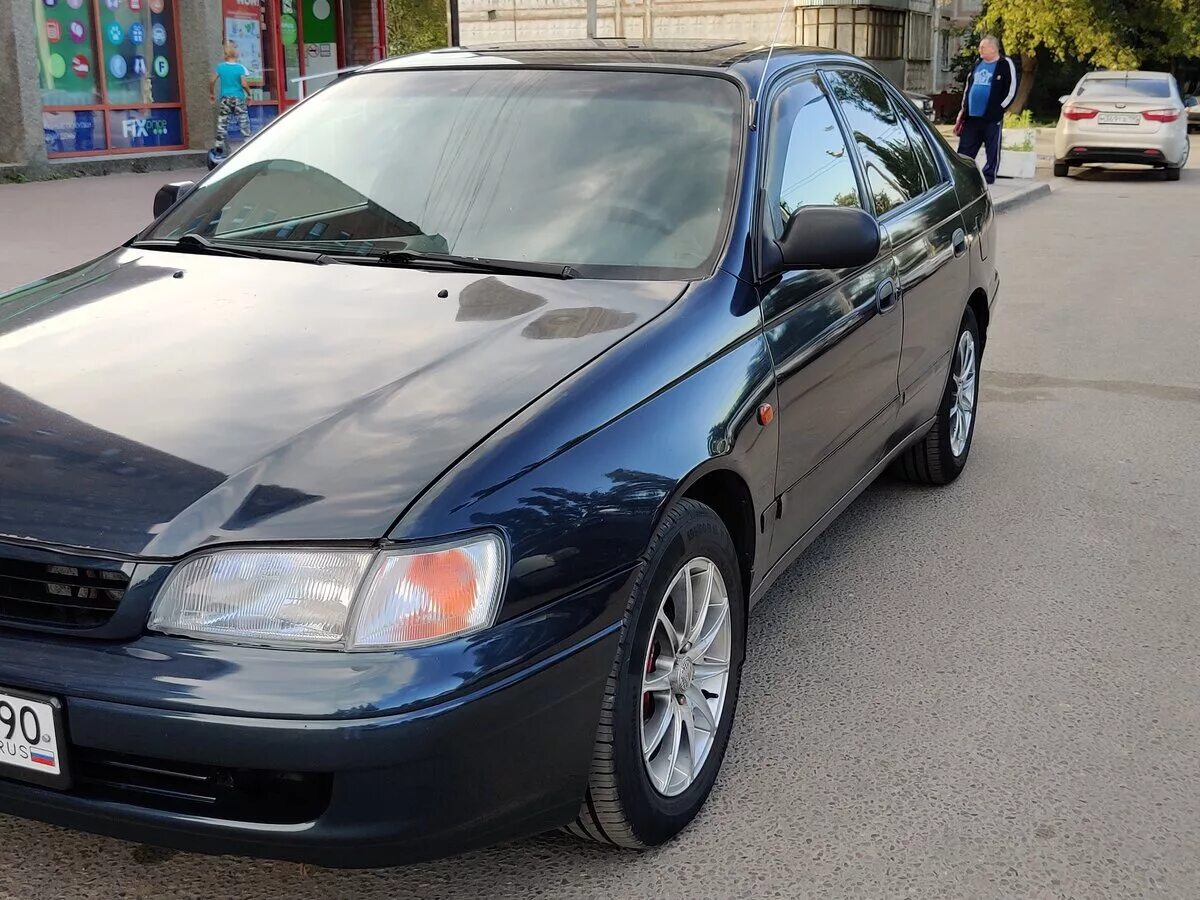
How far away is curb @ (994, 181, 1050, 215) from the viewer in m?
16.2

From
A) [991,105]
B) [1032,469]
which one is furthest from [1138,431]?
[991,105]

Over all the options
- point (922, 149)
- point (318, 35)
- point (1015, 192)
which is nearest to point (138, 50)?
point (318, 35)

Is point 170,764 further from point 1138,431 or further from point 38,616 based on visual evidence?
point 1138,431

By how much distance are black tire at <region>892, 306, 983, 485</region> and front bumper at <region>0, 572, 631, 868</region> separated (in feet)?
10.7

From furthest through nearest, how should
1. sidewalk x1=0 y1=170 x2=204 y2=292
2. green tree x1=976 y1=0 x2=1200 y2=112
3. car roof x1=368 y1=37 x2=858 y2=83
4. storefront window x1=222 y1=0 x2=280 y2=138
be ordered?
green tree x1=976 y1=0 x2=1200 y2=112 → storefront window x1=222 y1=0 x2=280 y2=138 → sidewalk x1=0 y1=170 x2=204 y2=292 → car roof x1=368 y1=37 x2=858 y2=83

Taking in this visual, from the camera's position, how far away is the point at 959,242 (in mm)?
5039

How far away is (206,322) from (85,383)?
40 cm

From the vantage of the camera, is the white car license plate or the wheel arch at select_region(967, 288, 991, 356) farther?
the white car license plate

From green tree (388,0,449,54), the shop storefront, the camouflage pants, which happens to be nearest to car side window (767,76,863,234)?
the camouflage pants

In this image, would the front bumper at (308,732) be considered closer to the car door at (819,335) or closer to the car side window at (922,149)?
the car door at (819,335)

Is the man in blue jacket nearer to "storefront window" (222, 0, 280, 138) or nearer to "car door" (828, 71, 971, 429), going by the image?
"storefront window" (222, 0, 280, 138)

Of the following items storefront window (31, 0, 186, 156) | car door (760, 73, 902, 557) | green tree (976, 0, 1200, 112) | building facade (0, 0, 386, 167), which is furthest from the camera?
green tree (976, 0, 1200, 112)

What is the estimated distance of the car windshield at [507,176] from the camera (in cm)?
342

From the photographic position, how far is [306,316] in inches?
121
